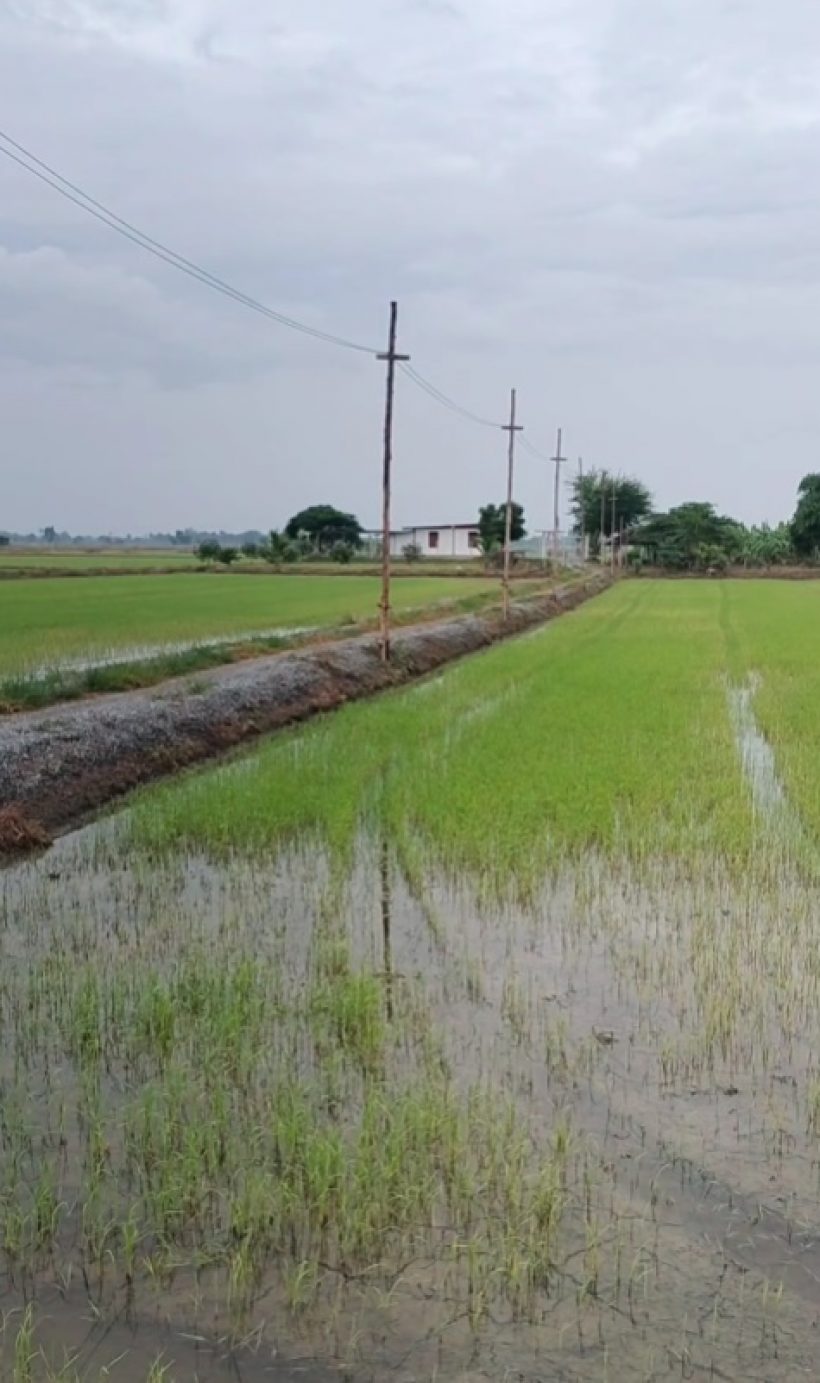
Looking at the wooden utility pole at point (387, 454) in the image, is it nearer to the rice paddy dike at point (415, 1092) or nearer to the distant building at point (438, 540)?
the rice paddy dike at point (415, 1092)

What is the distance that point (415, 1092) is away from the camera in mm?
3936

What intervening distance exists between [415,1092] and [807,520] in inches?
2435

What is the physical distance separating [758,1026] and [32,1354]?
2.88 m

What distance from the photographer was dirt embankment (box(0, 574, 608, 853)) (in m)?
8.91

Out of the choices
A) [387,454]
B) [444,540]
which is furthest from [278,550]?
[387,454]

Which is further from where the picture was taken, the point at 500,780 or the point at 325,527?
the point at 325,527

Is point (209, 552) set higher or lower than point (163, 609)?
higher

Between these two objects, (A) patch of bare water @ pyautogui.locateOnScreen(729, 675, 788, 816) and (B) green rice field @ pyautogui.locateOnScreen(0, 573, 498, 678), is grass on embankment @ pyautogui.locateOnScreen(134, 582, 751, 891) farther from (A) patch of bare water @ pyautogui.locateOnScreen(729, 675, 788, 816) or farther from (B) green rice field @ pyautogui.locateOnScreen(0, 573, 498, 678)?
(B) green rice field @ pyautogui.locateOnScreen(0, 573, 498, 678)

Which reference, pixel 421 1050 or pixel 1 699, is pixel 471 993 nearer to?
pixel 421 1050

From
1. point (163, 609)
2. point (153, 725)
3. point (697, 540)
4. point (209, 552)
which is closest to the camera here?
point (153, 725)

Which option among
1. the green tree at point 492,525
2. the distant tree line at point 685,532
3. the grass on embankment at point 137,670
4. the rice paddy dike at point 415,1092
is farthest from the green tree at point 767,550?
the rice paddy dike at point 415,1092

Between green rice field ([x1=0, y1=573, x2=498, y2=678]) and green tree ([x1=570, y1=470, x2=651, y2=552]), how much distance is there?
28224mm

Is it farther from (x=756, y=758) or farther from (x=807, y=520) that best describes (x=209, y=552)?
(x=756, y=758)

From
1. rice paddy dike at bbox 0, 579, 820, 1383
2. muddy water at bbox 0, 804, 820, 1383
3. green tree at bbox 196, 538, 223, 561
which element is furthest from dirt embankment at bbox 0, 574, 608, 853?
green tree at bbox 196, 538, 223, 561
